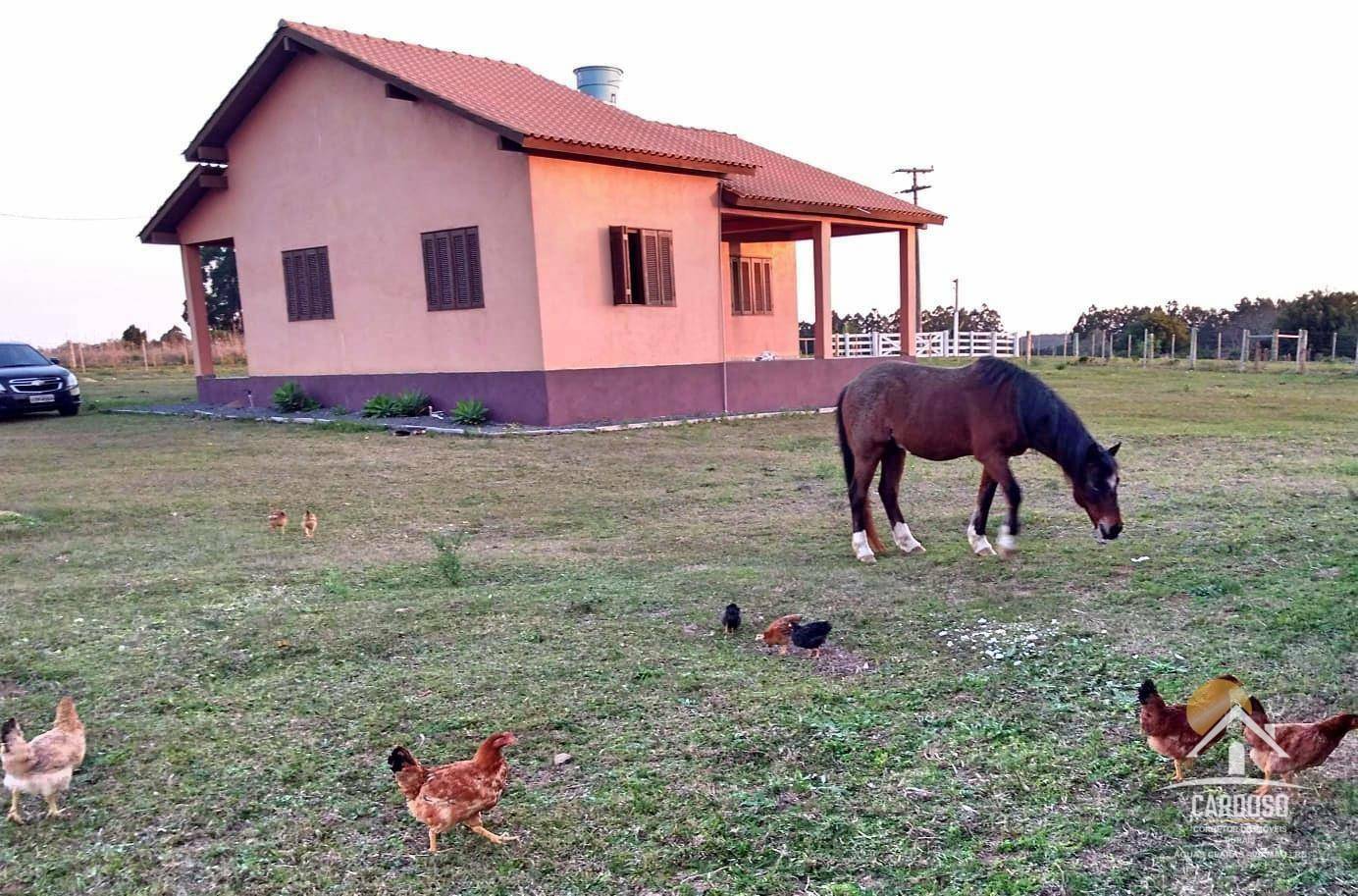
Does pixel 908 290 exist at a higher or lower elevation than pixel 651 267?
lower

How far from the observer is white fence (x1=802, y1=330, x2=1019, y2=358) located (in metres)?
34.1

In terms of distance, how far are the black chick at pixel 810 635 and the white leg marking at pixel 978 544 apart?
2177 mm

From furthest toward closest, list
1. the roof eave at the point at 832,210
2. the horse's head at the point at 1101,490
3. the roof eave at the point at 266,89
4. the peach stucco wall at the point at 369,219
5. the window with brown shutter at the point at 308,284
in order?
1. the window with brown shutter at the point at 308,284
2. the roof eave at the point at 832,210
3. the peach stucco wall at the point at 369,219
4. the roof eave at the point at 266,89
5. the horse's head at the point at 1101,490

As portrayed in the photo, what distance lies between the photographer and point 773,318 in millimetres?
21438

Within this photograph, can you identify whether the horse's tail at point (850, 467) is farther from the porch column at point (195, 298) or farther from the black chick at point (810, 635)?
the porch column at point (195, 298)

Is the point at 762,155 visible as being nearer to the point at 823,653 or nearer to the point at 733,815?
the point at 823,653

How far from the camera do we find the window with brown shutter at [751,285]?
2036cm

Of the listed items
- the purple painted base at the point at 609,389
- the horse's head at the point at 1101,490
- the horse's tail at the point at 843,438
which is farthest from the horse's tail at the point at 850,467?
the purple painted base at the point at 609,389

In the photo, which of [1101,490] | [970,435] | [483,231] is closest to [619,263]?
[483,231]

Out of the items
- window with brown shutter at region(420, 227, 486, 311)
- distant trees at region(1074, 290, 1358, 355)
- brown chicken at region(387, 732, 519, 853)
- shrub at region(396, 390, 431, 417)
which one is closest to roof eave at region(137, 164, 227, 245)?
window with brown shutter at region(420, 227, 486, 311)

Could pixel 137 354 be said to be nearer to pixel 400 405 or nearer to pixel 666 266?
pixel 400 405

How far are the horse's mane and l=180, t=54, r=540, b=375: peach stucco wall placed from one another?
9.68 m

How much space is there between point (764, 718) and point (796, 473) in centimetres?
646

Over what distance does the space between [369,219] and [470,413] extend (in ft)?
14.4
